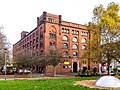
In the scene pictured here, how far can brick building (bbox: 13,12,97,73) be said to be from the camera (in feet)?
228

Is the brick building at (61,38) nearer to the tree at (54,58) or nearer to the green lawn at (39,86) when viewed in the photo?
the tree at (54,58)

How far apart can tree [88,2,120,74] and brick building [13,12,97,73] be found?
112 ft

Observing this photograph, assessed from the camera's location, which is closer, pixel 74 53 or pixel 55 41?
pixel 55 41

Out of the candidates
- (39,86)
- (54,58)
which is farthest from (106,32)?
(54,58)

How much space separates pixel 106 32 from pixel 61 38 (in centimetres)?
4244

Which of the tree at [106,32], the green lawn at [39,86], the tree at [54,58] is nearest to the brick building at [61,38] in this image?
the tree at [54,58]

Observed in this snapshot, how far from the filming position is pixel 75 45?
78.4 metres

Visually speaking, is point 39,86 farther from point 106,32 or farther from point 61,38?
point 61,38

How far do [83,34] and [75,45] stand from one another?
5.77m

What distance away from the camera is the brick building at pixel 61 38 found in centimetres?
6964

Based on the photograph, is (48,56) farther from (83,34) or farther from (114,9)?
(83,34)

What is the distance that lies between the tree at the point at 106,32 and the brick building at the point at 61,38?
3406cm

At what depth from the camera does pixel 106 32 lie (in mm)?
31547

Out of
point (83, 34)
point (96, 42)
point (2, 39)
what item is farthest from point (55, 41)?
point (96, 42)
